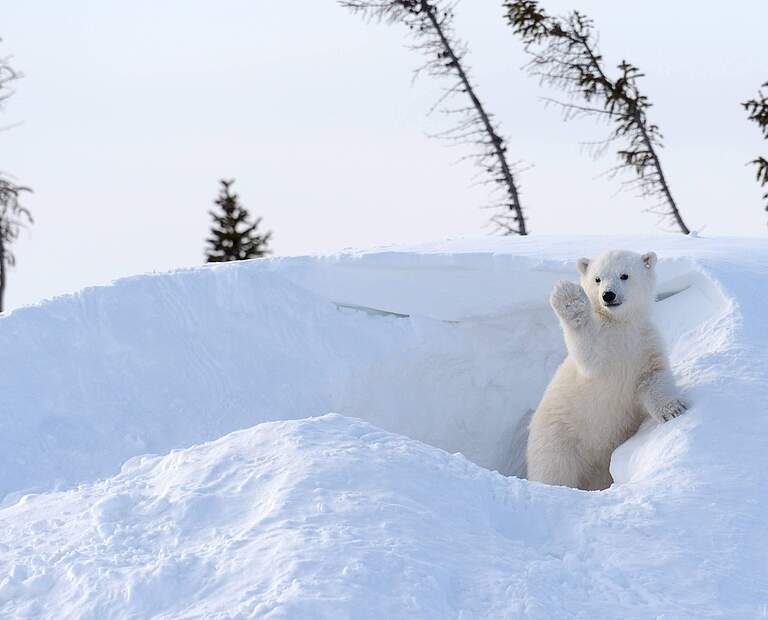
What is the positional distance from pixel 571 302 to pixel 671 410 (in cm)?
82

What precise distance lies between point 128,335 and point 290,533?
4220 mm

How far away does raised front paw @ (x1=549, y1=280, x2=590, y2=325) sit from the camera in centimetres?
634

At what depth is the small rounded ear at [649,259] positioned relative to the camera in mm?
6668

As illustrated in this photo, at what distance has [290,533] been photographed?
4562 mm

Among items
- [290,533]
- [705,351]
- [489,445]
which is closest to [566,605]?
[290,533]

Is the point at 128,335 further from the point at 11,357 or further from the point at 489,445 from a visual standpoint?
the point at 489,445

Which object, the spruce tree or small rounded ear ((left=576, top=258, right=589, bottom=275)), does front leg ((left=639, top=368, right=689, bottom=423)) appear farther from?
the spruce tree

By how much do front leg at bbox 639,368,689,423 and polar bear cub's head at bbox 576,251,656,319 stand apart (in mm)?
386

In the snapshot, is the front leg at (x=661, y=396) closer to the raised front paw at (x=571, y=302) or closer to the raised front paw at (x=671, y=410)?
the raised front paw at (x=671, y=410)

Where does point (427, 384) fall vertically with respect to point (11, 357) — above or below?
below

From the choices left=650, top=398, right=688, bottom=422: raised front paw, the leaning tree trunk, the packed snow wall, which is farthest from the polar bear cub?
the leaning tree trunk

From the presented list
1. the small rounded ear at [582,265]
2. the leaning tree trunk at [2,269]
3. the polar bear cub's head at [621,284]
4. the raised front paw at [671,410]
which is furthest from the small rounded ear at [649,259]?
the leaning tree trunk at [2,269]

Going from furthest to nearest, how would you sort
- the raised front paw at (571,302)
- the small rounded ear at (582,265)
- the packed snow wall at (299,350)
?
the packed snow wall at (299,350) < the small rounded ear at (582,265) < the raised front paw at (571,302)

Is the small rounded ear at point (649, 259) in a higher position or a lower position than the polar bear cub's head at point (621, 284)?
higher
